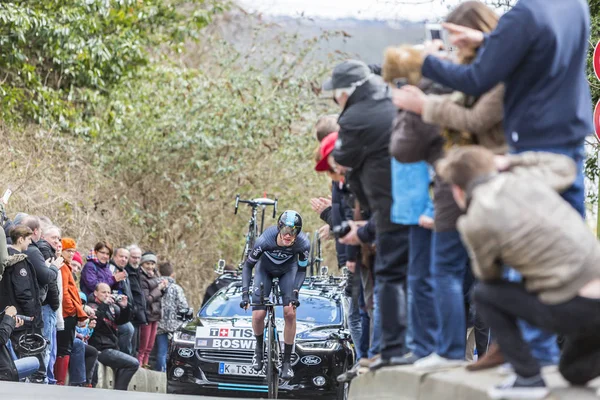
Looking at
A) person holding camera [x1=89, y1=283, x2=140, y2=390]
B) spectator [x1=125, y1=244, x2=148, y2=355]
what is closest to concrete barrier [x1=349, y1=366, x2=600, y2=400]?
person holding camera [x1=89, y1=283, x2=140, y2=390]

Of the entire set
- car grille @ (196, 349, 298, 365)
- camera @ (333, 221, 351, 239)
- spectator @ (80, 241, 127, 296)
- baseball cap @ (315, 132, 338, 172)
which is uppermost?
baseball cap @ (315, 132, 338, 172)

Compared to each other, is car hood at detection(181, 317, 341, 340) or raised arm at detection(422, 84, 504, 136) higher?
raised arm at detection(422, 84, 504, 136)

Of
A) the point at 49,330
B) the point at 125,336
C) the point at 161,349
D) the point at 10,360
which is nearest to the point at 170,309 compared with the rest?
the point at 161,349

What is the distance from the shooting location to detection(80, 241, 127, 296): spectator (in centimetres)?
1867

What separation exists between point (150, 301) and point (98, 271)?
309 centimetres

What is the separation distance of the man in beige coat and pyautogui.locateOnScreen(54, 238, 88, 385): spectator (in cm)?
1110

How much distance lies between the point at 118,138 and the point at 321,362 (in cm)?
1400

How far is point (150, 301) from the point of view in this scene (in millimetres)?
21984

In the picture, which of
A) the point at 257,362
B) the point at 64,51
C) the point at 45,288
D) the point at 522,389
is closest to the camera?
the point at 522,389

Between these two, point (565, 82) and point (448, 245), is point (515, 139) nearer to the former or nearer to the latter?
point (565, 82)

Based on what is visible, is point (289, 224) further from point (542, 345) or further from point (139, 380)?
point (542, 345)

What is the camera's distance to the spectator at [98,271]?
735 inches

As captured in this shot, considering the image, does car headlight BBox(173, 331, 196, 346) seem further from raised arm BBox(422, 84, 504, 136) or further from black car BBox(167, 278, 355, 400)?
raised arm BBox(422, 84, 504, 136)

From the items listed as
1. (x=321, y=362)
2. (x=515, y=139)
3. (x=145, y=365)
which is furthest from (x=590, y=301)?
(x=145, y=365)
